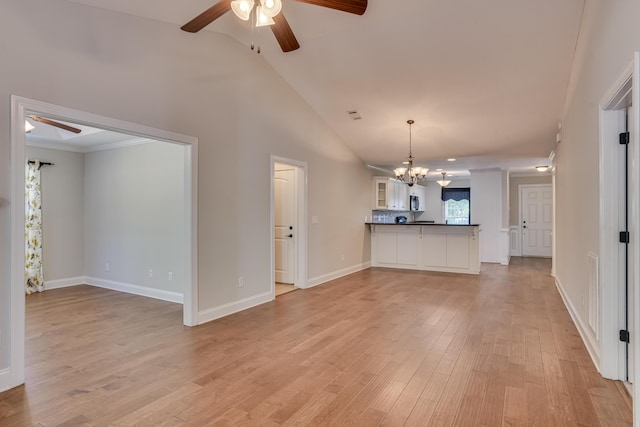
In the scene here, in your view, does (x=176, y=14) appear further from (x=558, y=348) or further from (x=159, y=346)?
(x=558, y=348)

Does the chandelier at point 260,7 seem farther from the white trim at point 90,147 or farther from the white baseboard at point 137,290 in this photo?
the white baseboard at point 137,290

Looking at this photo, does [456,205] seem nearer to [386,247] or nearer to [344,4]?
[386,247]

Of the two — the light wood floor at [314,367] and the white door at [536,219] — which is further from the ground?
the white door at [536,219]

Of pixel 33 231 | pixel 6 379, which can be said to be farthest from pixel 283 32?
pixel 33 231

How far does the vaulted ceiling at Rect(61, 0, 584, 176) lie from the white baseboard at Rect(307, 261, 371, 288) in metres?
2.67

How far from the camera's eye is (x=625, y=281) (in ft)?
8.44

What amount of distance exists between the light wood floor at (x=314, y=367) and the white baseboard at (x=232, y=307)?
0.15 m

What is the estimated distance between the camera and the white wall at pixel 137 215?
5148 millimetres

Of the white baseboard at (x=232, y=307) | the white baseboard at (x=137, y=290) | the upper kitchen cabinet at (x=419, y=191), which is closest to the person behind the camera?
the white baseboard at (x=232, y=307)

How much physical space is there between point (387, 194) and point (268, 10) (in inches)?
273

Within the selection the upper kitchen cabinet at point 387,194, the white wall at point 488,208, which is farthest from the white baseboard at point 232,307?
the white wall at point 488,208

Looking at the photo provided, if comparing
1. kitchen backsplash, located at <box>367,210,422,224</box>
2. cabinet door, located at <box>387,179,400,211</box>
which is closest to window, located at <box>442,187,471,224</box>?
kitchen backsplash, located at <box>367,210,422,224</box>

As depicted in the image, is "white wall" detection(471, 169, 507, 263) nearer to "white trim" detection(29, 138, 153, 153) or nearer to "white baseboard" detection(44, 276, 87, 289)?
"white trim" detection(29, 138, 153, 153)

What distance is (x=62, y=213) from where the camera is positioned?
617 cm
